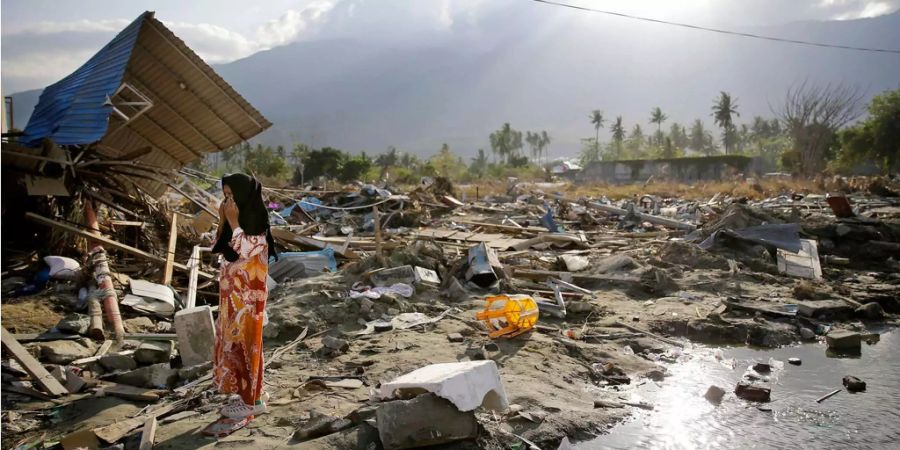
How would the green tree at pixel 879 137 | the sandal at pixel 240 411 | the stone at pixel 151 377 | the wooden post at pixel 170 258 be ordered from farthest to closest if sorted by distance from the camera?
the green tree at pixel 879 137 → the wooden post at pixel 170 258 → the stone at pixel 151 377 → the sandal at pixel 240 411

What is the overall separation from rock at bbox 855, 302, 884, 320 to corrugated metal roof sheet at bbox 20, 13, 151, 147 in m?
9.45

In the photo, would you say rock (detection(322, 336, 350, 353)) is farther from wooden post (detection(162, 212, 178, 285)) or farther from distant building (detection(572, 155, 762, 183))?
distant building (detection(572, 155, 762, 183))

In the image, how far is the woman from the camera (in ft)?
12.8

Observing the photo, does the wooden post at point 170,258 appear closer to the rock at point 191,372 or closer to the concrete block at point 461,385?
the rock at point 191,372

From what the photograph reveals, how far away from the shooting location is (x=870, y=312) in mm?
7328

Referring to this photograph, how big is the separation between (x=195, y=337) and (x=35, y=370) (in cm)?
115

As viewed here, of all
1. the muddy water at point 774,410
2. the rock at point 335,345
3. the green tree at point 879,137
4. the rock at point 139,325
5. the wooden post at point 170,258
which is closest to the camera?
the muddy water at point 774,410

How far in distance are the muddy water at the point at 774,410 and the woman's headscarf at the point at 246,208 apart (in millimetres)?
2603

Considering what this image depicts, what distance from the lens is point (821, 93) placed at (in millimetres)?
37906

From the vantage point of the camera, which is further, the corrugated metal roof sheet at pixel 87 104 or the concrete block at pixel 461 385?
the corrugated metal roof sheet at pixel 87 104

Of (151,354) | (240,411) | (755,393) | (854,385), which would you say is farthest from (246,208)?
(854,385)

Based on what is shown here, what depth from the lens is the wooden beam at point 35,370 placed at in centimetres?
453

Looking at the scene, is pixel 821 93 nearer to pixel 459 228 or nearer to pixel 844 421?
pixel 459 228

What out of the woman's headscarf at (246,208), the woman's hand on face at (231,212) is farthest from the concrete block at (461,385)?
the woman's hand on face at (231,212)
